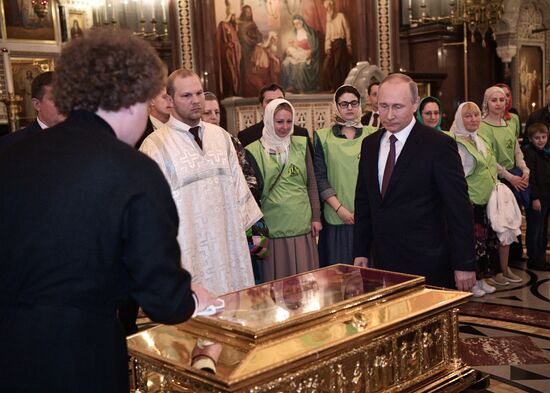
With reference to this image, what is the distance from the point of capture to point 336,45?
1395 centimetres

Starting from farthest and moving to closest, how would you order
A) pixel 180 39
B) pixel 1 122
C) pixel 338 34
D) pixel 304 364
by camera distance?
pixel 338 34 < pixel 180 39 < pixel 1 122 < pixel 304 364

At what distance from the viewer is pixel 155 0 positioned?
12.6 m

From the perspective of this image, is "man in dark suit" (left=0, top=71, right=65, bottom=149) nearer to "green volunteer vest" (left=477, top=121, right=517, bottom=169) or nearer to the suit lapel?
the suit lapel

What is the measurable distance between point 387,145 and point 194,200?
3.44 ft

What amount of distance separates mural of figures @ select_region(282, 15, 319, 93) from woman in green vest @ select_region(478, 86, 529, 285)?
7.81 m

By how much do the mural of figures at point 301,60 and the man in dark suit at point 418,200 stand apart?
10509 millimetres

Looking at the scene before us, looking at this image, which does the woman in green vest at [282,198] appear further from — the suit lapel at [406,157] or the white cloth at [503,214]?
the white cloth at [503,214]

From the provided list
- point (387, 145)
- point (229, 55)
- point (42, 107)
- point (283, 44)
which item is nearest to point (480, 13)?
point (283, 44)

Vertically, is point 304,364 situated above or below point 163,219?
below

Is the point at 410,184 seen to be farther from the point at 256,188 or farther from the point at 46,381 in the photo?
the point at 46,381

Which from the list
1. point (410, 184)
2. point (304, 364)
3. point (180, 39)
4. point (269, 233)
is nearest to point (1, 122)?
point (180, 39)

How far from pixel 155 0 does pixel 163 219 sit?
11830 mm

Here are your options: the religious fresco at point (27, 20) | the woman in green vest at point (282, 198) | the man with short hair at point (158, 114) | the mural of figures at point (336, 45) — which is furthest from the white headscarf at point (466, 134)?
the mural of figures at point (336, 45)

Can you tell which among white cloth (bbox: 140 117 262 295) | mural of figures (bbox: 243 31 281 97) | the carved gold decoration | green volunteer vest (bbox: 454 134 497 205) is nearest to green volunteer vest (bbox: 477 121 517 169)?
green volunteer vest (bbox: 454 134 497 205)
